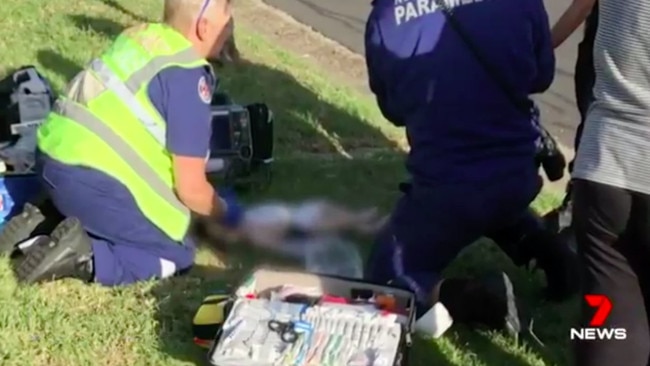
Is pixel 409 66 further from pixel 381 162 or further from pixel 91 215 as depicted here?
pixel 381 162

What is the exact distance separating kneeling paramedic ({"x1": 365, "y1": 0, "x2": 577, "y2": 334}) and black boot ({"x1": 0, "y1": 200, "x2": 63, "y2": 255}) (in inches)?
52.3

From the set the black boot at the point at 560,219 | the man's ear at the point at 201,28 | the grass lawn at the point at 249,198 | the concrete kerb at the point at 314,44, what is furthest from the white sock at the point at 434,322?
the concrete kerb at the point at 314,44

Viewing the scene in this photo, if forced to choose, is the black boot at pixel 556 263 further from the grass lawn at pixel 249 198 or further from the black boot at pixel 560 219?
the black boot at pixel 560 219

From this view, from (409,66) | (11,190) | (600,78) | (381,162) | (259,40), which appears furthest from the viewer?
(259,40)

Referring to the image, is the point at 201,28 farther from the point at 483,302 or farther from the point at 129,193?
the point at 483,302

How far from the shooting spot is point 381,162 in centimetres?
633

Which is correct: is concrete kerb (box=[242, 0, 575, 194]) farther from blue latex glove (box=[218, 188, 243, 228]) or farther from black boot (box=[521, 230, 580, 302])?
blue latex glove (box=[218, 188, 243, 228])

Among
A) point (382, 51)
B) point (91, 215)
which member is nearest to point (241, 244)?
point (91, 215)

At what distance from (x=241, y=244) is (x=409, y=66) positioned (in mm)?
1193

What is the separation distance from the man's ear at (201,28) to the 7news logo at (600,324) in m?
2.04

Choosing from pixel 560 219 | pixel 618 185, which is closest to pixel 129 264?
pixel 560 219

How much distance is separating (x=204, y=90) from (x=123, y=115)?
1.07ft

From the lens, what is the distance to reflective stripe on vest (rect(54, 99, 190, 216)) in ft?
15.4

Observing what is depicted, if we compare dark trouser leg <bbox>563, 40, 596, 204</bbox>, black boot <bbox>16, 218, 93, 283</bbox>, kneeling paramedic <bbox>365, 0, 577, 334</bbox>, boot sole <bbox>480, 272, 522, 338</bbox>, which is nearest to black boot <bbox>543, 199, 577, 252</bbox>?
dark trouser leg <bbox>563, 40, 596, 204</bbox>
